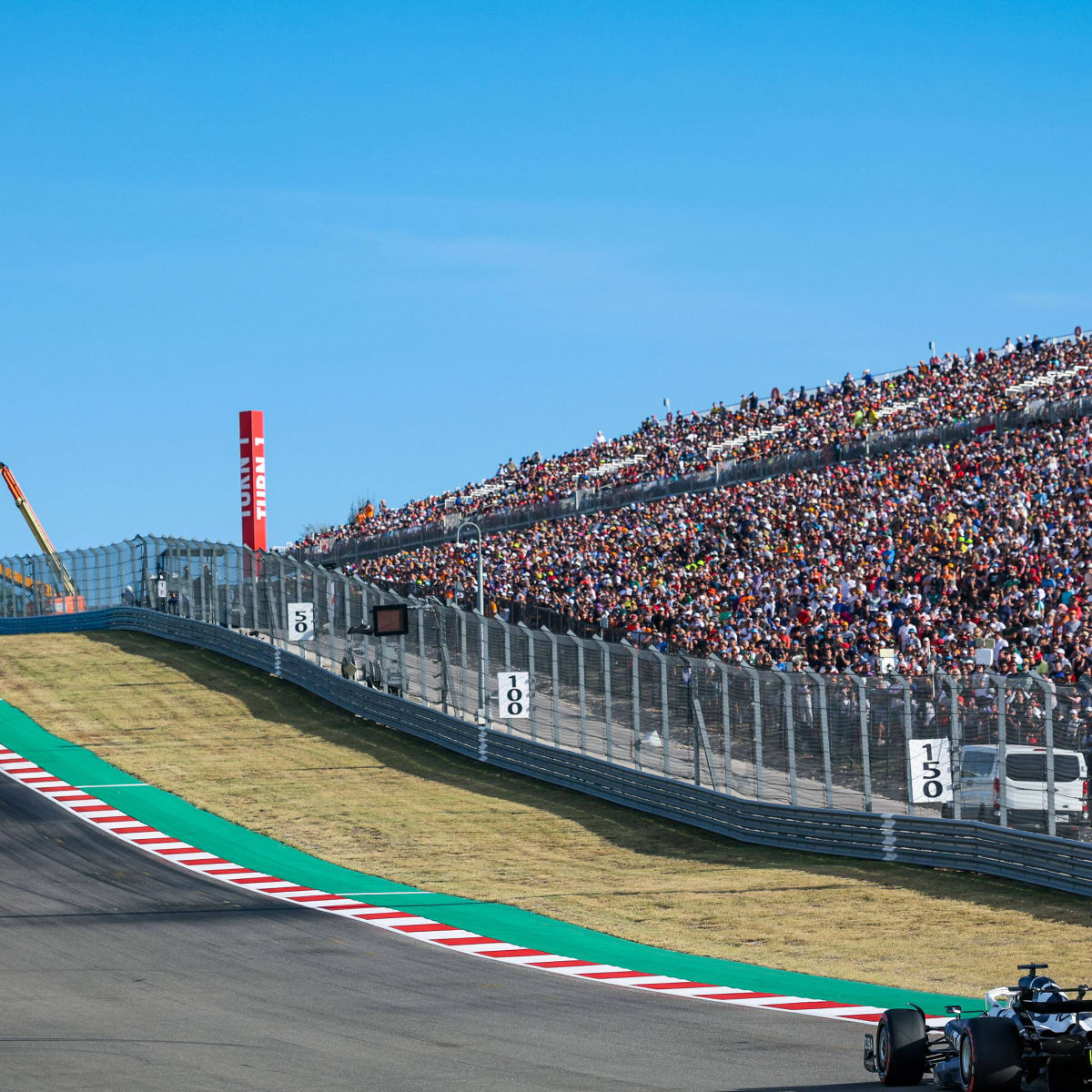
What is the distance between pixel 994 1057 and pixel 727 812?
14624 millimetres

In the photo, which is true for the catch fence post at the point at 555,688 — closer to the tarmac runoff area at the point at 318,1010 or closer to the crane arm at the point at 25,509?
the tarmac runoff area at the point at 318,1010

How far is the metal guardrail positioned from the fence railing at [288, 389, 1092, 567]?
59.9 feet

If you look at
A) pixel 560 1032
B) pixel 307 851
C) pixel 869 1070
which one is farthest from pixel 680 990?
pixel 307 851

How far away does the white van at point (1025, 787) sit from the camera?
1783 centimetres

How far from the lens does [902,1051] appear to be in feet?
32.2

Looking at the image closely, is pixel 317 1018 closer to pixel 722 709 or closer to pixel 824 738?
pixel 824 738

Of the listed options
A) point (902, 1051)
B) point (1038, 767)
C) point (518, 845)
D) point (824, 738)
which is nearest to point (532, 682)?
point (518, 845)

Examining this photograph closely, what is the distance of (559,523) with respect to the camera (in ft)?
A: 176

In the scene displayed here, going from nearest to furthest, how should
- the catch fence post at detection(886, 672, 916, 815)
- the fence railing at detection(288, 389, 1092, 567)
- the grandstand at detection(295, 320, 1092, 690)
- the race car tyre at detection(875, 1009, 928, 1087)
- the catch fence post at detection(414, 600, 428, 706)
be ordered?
1. the race car tyre at detection(875, 1009, 928, 1087)
2. the catch fence post at detection(886, 672, 916, 815)
3. the grandstand at detection(295, 320, 1092, 690)
4. the catch fence post at detection(414, 600, 428, 706)
5. the fence railing at detection(288, 389, 1092, 567)

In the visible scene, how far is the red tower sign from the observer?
55.1 m

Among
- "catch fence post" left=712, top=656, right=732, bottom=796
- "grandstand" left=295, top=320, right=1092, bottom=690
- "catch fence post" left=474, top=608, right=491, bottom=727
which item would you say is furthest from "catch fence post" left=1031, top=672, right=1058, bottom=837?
"catch fence post" left=474, top=608, right=491, bottom=727

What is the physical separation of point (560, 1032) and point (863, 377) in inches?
1946

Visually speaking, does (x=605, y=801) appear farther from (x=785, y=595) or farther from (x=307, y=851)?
(x=785, y=595)

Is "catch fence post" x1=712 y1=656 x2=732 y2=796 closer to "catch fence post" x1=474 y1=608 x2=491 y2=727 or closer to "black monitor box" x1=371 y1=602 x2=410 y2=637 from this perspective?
"catch fence post" x1=474 y1=608 x2=491 y2=727
